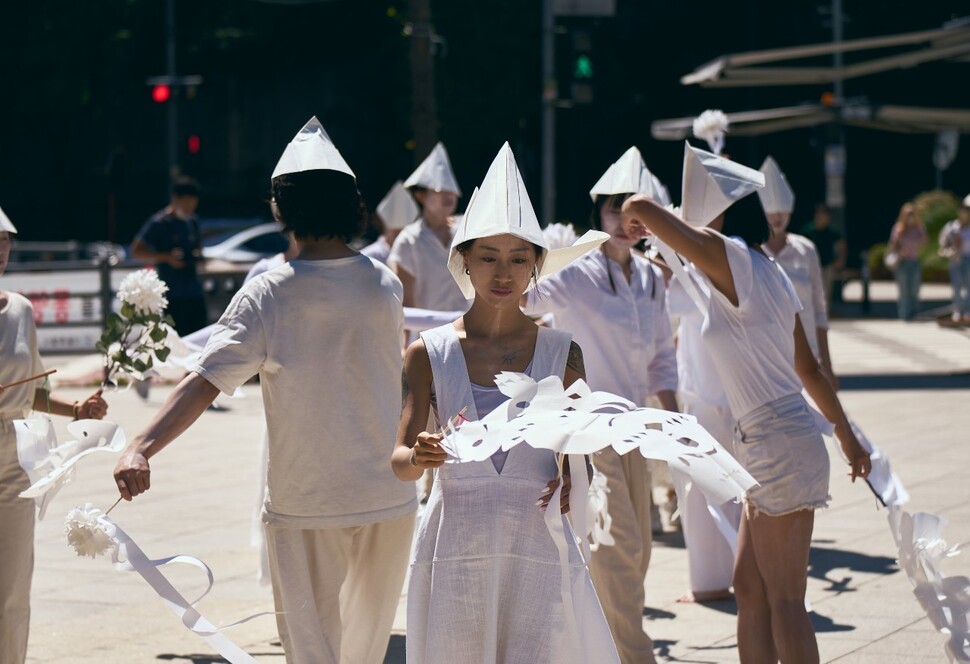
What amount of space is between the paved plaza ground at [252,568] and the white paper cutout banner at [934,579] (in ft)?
3.13

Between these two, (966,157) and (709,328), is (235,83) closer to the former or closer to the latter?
(966,157)

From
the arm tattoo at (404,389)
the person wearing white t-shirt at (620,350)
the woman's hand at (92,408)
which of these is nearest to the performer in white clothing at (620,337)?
the person wearing white t-shirt at (620,350)

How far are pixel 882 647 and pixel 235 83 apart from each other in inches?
1531

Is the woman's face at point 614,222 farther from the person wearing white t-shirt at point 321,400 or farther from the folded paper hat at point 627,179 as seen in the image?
the person wearing white t-shirt at point 321,400

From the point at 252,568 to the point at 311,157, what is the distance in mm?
3862

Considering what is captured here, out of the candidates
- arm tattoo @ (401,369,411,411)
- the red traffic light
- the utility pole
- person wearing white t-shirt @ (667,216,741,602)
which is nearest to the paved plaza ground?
person wearing white t-shirt @ (667,216,741,602)

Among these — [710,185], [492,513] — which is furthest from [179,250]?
[492,513]

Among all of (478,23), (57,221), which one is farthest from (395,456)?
(57,221)

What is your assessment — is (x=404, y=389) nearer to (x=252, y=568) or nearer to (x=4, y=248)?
(x=4, y=248)

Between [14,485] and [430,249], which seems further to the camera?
[430,249]

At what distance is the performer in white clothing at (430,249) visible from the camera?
8766 millimetres

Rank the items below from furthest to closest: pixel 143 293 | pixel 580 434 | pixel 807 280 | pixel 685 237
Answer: pixel 807 280 < pixel 143 293 < pixel 685 237 < pixel 580 434

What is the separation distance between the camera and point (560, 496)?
13.4 feet

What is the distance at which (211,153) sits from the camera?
43.7 metres
